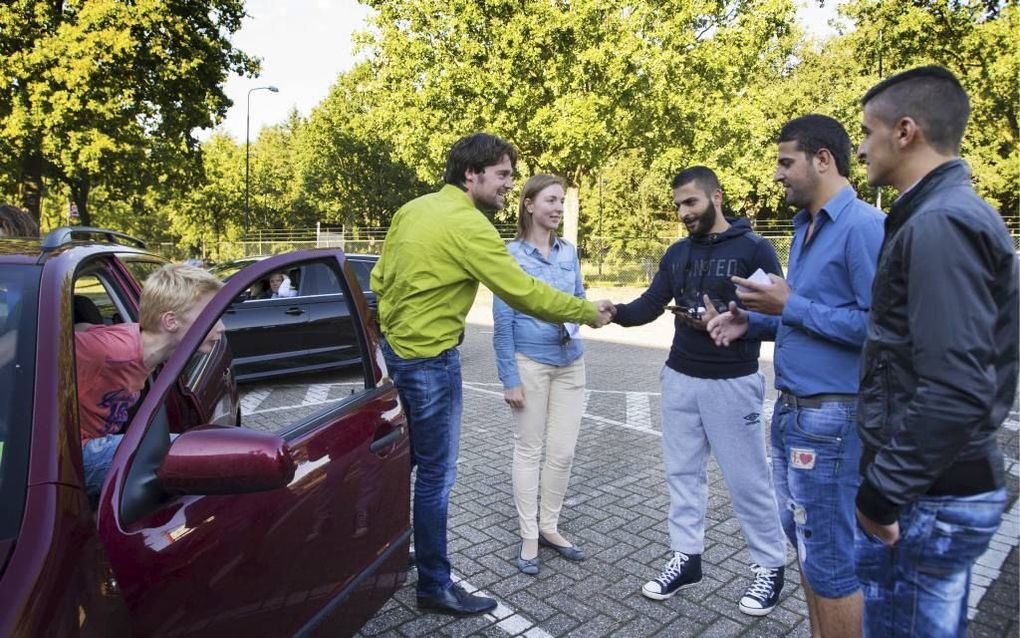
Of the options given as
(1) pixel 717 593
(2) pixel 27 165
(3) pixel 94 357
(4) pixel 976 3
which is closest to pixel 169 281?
(3) pixel 94 357

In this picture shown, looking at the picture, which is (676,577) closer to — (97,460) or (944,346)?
(944,346)

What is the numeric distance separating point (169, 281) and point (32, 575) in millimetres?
1103

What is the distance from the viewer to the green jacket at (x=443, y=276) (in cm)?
306

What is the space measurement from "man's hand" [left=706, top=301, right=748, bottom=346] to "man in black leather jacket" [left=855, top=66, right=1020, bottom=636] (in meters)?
1.23

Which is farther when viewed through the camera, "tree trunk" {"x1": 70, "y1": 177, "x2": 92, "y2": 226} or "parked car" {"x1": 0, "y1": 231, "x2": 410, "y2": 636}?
"tree trunk" {"x1": 70, "y1": 177, "x2": 92, "y2": 226}

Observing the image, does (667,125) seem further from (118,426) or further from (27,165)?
(118,426)

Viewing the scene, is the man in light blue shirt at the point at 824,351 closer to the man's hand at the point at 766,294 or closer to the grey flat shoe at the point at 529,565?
the man's hand at the point at 766,294

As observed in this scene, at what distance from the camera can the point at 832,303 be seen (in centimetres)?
254

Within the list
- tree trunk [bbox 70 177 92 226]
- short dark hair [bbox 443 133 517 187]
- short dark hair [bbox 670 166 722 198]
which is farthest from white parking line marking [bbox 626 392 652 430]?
tree trunk [bbox 70 177 92 226]

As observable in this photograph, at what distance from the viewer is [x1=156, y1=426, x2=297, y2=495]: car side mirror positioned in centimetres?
166

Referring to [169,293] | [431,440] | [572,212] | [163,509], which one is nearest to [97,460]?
[163,509]

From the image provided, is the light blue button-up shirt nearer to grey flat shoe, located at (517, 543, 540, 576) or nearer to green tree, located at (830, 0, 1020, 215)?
grey flat shoe, located at (517, 543, 540, 576)

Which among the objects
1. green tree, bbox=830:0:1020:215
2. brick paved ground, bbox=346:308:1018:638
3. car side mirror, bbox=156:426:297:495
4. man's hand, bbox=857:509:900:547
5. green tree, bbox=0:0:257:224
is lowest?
brick paved ground, bbox=346:308:1018:638

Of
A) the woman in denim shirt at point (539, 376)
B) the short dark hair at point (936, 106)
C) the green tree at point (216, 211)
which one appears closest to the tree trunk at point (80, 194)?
the green tree at point (216, 211)
